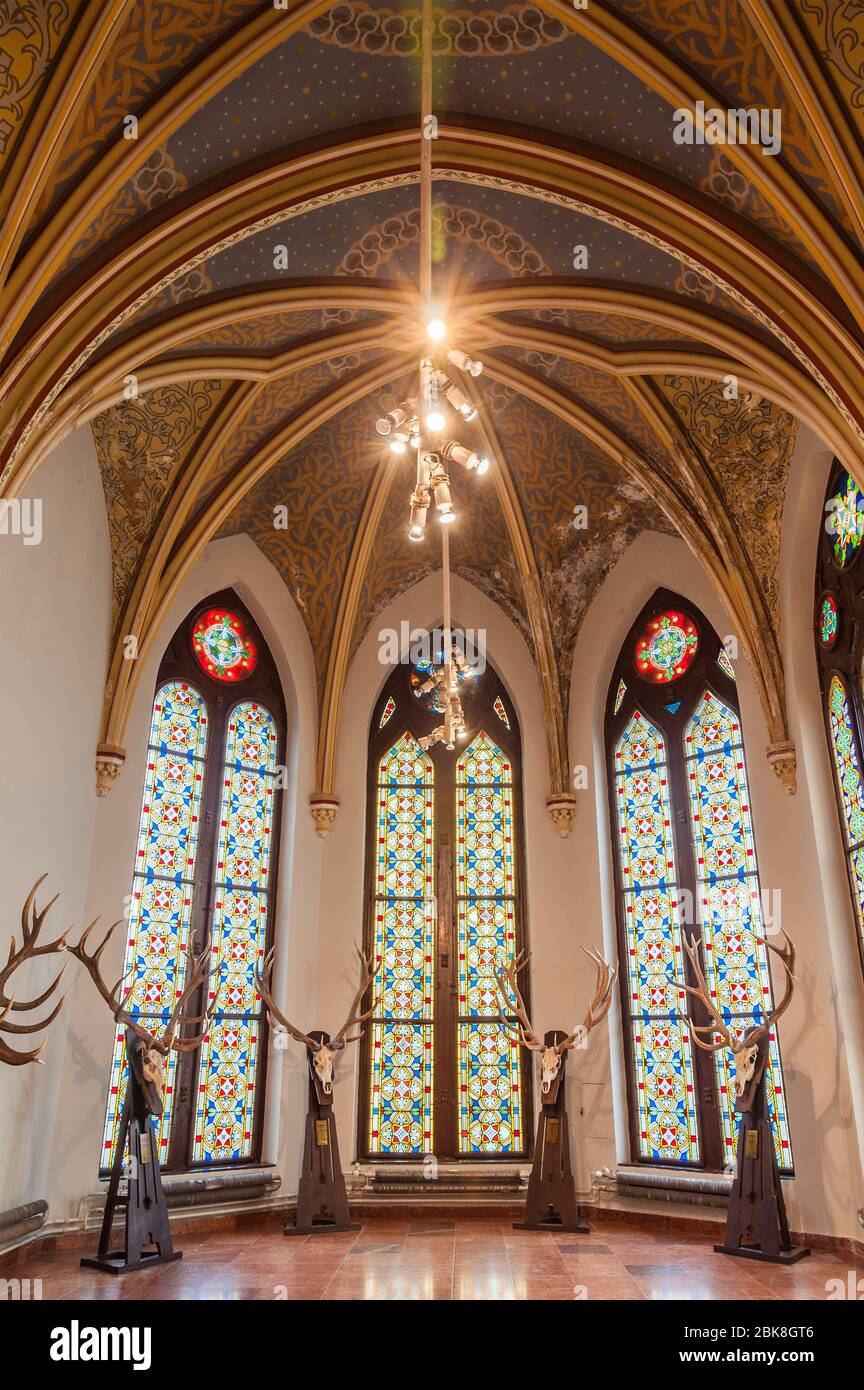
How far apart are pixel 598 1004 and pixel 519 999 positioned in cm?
77

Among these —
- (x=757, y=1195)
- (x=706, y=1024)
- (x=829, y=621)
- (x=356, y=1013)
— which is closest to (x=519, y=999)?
(x=356, y=1013)

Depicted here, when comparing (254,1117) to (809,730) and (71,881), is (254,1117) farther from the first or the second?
(809,730)

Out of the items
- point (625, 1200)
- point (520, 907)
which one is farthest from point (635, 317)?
point (625, 1200)

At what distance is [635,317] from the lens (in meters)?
8.52

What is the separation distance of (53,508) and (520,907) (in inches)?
250

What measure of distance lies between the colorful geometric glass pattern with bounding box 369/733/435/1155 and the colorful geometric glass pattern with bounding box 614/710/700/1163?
7.04 feet

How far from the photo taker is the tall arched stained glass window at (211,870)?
31.6 ft

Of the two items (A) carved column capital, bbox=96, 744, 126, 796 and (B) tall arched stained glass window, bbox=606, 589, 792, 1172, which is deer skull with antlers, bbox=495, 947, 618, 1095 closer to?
(B) tall arched stained glass window, bbox=606, 589, 792, 1172

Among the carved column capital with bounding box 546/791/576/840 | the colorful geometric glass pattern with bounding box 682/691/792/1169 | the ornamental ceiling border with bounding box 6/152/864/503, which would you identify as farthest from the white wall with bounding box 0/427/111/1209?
the colorful geometric glass pattern with bounding box 682/691/792/1169

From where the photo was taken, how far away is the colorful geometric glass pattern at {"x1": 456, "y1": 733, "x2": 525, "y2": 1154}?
10.5 meters

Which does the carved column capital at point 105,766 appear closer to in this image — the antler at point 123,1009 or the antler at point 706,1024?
the antler at point 123,1009

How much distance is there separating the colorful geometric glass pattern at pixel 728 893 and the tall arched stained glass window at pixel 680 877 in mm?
11

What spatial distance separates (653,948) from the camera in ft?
34.5

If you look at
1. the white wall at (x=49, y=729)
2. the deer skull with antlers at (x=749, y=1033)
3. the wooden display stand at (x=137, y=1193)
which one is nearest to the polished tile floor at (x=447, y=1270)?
the wooden display stand at (x=137, y=1193)
